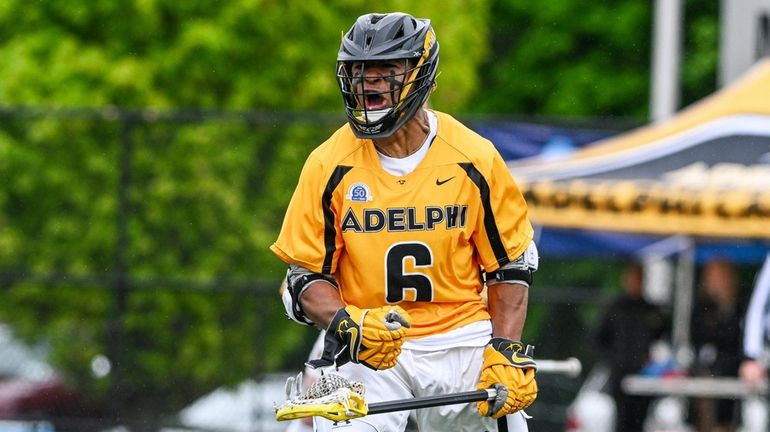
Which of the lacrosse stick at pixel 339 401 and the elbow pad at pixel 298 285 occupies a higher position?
the elbow pad at pixel 298 285

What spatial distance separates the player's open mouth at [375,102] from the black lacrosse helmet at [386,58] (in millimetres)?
21

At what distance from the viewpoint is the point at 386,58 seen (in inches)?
260

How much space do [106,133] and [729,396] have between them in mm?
6001

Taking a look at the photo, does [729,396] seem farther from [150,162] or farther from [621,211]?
[150,162]

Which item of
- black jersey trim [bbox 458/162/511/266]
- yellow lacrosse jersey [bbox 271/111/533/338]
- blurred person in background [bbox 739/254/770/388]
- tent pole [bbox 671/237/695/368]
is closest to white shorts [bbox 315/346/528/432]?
yellow lacrosse jersey [bbox 271/111/533/338]

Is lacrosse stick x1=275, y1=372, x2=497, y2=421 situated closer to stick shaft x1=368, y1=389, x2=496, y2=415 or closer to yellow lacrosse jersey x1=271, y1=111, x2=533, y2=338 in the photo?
stick shaft x1=368, y1=389, x2=496, y2=415

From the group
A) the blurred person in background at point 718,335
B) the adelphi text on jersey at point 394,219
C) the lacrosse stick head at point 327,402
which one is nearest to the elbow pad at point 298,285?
the adelphi text on jersey at point 394,219

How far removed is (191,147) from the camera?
→ 49.1ft

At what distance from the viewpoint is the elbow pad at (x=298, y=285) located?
6762 millimetres

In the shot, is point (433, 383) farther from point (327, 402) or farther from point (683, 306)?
point (683, 306)

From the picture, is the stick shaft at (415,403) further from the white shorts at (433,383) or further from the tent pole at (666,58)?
the tent pole at (666,58)

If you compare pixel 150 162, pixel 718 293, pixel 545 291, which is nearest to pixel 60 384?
pixel 150 162

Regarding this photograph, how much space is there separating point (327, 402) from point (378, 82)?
1317 mm

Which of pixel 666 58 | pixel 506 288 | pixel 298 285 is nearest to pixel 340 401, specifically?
pixel 298 285
